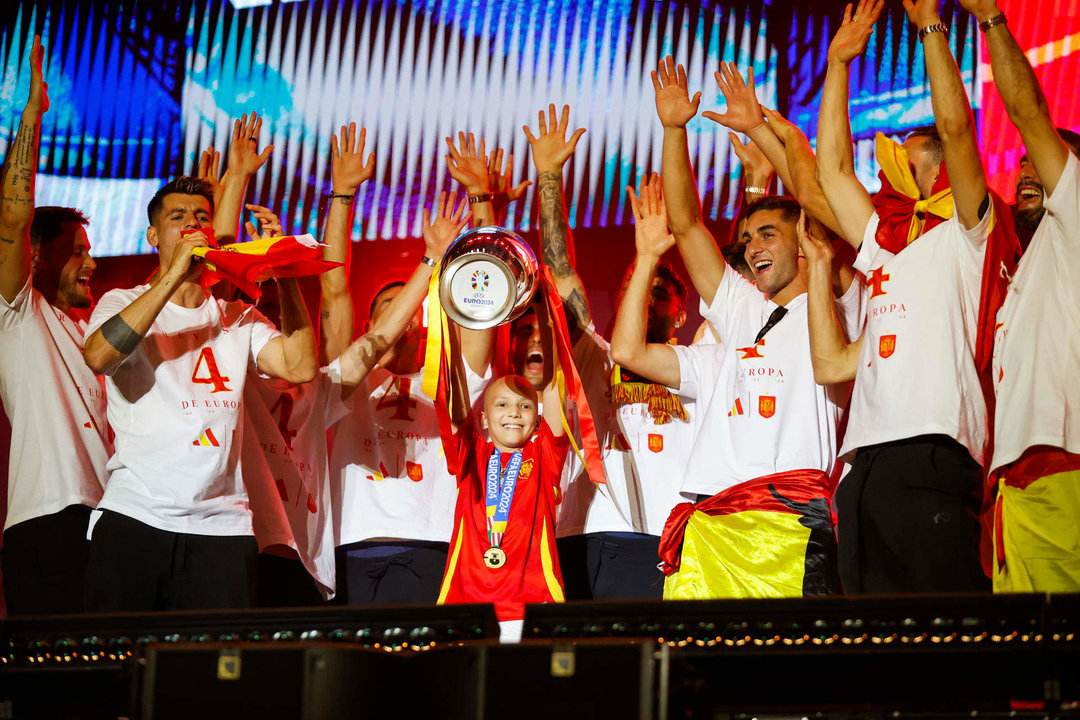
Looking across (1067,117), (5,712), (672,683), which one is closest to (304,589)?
(5,712)

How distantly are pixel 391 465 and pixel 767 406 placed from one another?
165cm


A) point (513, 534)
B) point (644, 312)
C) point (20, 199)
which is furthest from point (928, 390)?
point (20, 199)

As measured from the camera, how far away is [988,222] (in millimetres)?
3547

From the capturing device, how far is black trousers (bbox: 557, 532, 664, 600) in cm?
471

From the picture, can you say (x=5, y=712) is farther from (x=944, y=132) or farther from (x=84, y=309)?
(x=944, y=132)

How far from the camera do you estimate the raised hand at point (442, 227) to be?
16.4 ft

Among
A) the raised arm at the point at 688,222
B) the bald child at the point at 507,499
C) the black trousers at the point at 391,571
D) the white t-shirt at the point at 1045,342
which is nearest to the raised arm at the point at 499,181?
the raised arm at the point at 688,222

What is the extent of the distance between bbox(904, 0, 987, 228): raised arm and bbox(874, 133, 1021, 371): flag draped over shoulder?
0.34 feet

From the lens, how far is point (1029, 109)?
341cm

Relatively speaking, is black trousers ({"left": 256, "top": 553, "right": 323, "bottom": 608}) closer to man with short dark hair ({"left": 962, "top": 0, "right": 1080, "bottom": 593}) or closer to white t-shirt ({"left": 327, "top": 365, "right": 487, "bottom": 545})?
white t-shirt ({"left": 327, "top": 365, "right": 487, "bottom": 545})

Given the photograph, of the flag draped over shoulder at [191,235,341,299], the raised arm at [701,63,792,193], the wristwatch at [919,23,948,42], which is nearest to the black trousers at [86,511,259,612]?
the flag draped over shoulder at [191,235,341,299]

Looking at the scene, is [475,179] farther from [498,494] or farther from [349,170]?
[498,494]

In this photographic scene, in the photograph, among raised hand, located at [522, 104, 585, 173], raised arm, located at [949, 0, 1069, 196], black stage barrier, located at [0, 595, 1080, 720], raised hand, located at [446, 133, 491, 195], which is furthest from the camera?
raised hand, located at [446, 133, 491, 195]

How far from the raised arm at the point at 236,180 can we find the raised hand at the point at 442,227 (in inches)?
29.0
